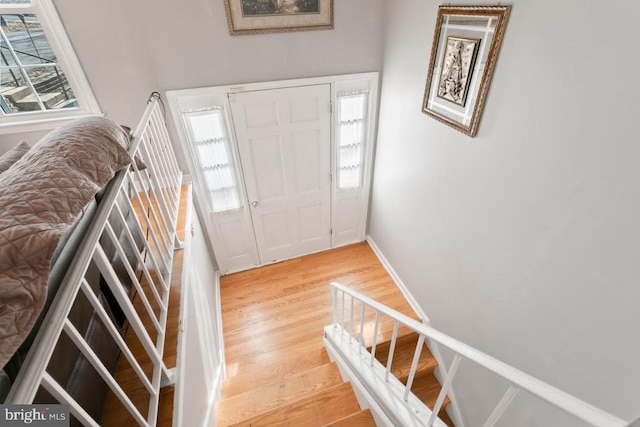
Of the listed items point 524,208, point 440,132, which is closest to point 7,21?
point 440,132

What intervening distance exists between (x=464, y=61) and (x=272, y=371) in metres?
2.74

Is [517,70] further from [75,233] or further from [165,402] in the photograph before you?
[165,402]

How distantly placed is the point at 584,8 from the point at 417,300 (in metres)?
2.38

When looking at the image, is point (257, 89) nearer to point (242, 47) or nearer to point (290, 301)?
point (242, 47)

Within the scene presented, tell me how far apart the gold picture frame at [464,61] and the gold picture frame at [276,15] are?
3.18 feet

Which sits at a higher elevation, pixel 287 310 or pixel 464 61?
pixel 464 61

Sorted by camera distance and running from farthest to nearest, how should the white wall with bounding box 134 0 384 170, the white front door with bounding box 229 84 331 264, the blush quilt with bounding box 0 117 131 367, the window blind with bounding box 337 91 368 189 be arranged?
the window blind with bounding box 337 91 368 189, the white front door with bounding box 229 84 331 264, the white wall with bounding box 134 0 384 170, the blush quilt with bounding box 0 117 131 367

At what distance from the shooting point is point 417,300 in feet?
9.53

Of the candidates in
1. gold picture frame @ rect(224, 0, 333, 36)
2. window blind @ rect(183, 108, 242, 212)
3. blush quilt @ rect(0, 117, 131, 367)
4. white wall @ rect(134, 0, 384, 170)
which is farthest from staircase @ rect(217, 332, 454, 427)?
gold picture frame @ rect(224, 0, 333, 36)

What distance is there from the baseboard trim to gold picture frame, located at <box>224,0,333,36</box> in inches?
95.5

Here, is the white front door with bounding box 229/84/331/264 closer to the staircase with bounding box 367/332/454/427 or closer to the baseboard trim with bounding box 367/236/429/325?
the baseboard trim with bounding box 367/236/429/325

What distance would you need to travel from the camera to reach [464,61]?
180 centimetres

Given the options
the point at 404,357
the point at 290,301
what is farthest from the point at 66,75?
the point at 404,357

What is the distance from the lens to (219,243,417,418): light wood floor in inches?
103
